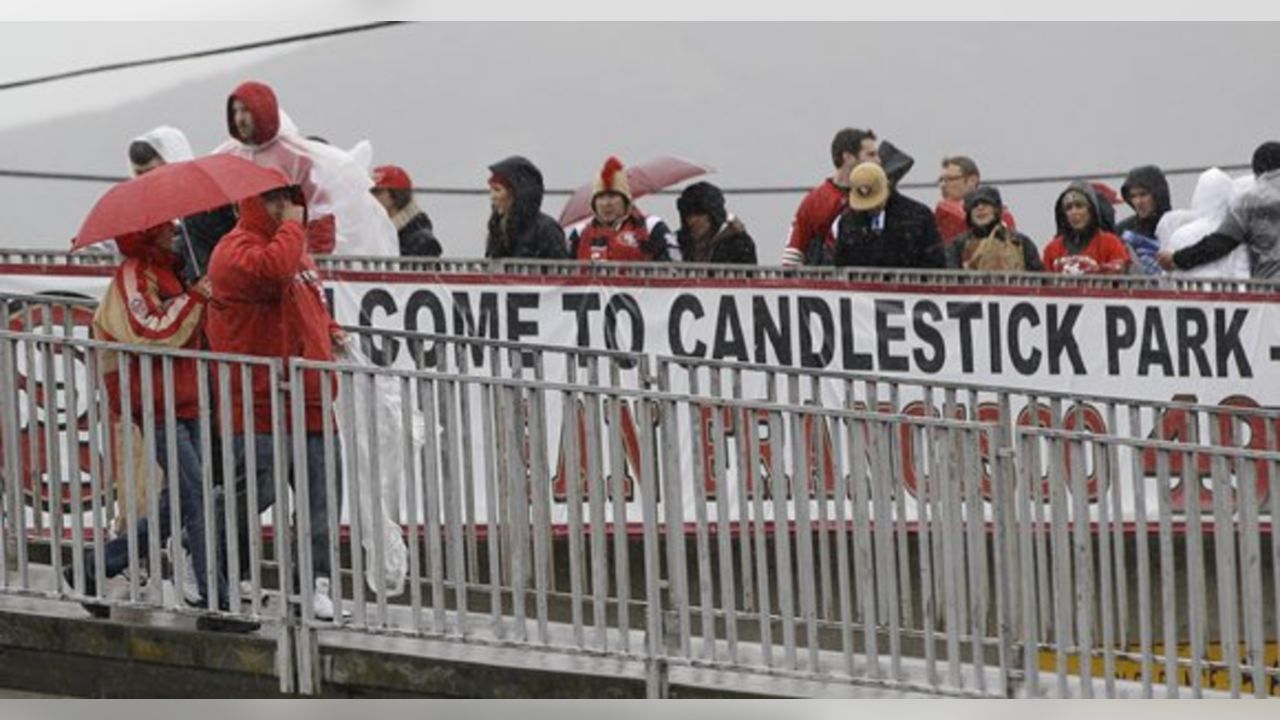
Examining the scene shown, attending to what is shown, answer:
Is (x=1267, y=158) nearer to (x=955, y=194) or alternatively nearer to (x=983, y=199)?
(x=983, y=199)

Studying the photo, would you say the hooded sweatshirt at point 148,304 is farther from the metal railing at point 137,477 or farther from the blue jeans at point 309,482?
the blue jeans at point 309,482

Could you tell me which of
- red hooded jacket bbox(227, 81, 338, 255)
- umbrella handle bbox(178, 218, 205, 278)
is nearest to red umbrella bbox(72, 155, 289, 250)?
umbrella handle bbox(178, 218, 205, 278)

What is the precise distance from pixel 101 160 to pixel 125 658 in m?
7.39

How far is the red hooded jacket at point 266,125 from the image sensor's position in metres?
15.6

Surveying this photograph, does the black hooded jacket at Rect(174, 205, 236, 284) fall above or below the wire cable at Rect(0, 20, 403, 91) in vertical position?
below

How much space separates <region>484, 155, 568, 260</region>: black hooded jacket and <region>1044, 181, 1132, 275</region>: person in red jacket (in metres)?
2.24

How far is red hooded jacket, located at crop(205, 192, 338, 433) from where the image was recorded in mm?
12695

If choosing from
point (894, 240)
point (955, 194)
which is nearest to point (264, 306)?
point (894, 240)

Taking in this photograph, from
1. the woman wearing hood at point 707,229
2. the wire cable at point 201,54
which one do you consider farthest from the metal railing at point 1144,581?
the wire cable at point 201,54

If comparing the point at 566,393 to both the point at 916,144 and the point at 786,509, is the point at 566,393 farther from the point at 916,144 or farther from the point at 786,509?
the point at 916,144

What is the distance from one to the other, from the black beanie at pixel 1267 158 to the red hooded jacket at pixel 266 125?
4301 mm

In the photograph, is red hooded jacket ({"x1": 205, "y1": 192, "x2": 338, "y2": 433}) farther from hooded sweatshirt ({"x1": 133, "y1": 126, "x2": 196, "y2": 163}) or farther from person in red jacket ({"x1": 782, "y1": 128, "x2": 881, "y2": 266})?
person in red jacket ({"x1": 782, "y1": 128, "x2": 881, "y2": 266})

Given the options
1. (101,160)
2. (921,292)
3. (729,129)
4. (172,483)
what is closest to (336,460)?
(172,483)

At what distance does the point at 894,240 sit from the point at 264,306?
15.5ft
